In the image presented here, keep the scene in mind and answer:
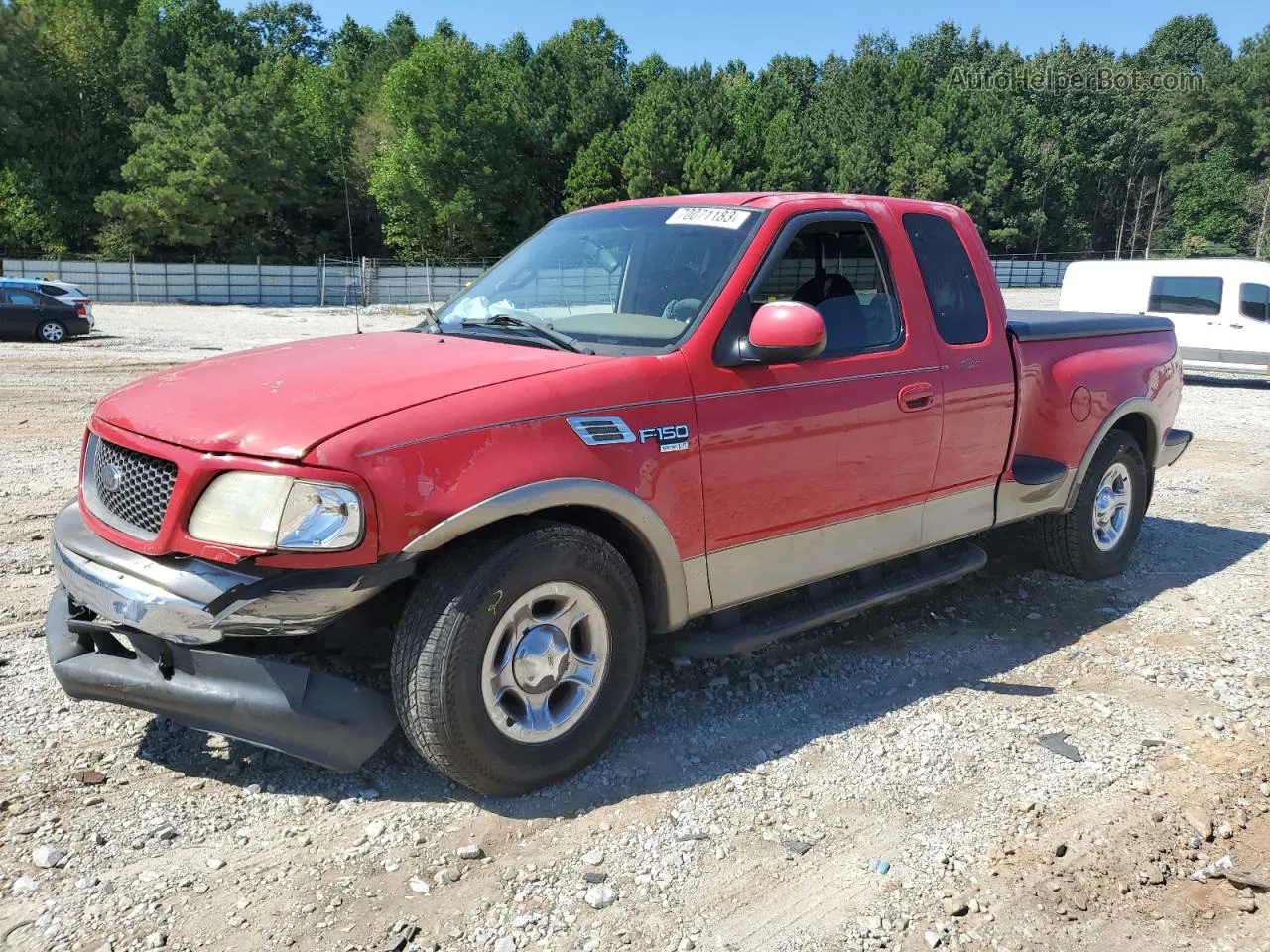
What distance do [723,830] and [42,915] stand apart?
6.58ft

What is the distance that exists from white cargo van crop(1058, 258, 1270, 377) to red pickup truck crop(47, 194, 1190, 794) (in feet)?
49.8

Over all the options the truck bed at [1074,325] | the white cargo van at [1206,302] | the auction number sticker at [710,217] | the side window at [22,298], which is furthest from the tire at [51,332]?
the auction number sticker at [710,217]

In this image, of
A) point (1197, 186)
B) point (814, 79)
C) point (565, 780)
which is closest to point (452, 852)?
point (565, 780)

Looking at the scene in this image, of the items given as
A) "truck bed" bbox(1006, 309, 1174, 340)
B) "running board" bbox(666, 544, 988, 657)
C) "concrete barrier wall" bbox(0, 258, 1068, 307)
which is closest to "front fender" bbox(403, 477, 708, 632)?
"running board" bbox(666, 544, 988, 657)

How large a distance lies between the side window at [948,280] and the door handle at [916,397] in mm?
→ 310

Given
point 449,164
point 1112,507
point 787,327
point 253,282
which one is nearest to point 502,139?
point 449,164

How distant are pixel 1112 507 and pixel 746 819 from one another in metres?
3.80

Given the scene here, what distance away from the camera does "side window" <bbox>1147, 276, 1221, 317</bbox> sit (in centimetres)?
1791

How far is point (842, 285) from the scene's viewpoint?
4.47m

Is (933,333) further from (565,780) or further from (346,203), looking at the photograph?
(346,203)

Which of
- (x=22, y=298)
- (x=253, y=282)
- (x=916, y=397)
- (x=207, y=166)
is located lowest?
(x=916, y=397)

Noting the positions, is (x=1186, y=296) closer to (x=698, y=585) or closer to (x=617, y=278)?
(x=617, y=278)

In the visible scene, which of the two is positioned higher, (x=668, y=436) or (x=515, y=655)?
(x=668, y=436)

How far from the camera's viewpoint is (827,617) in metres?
4.33
